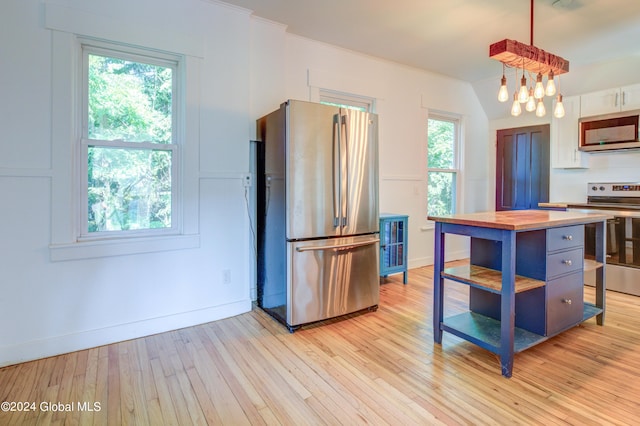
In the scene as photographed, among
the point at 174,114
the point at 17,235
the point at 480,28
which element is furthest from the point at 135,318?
the point at 480,28

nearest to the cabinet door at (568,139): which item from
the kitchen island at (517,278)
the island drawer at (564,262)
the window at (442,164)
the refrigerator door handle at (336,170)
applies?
the window at (442,164)

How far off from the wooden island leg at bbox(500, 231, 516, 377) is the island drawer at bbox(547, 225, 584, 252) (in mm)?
450

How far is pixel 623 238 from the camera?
3541 millimetres

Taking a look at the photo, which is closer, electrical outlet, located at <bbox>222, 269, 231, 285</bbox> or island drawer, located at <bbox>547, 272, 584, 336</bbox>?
island drawer, located at <bbox>547, 272, 584, 336</bbox>

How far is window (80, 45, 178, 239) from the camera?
2.45 meters

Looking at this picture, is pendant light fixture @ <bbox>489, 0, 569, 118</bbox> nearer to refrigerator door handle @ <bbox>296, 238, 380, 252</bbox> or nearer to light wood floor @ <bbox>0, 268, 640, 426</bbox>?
refrigerator door handle @ <bbox>296, 238, 380, 252</bbox>

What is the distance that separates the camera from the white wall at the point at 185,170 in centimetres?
216

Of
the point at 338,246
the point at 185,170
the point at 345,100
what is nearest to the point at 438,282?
the point at 338,246

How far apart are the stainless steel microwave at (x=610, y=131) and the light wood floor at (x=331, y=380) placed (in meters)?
2.20

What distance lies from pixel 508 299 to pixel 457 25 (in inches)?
105

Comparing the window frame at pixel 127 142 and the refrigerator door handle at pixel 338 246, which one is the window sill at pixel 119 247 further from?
the refrigerator door handle at pixel 338 246

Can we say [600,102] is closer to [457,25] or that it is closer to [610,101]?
[610,101]

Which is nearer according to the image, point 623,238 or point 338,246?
point 338,246

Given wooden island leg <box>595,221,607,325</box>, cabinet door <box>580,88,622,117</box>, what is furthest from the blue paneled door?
wooden island leg <box>595,221,607,325</box>
